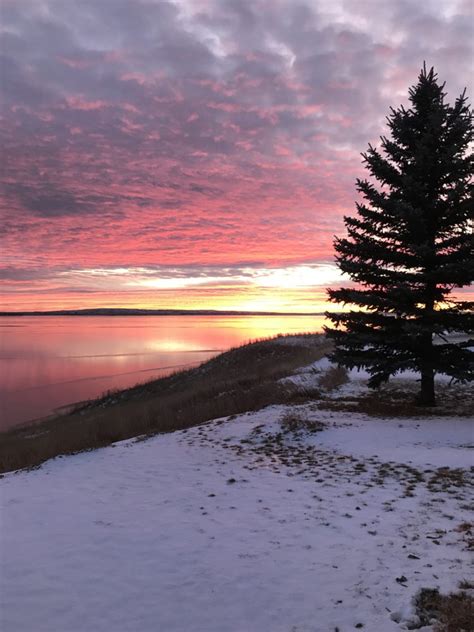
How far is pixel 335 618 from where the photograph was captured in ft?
13.2

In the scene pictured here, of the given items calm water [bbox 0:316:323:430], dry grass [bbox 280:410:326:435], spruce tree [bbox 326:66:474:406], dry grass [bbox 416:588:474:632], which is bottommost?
calm water [bbox 0:316:323:430]

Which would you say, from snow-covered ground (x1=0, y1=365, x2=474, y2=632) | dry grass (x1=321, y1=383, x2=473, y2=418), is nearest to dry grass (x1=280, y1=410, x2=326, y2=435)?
snow-covered ground (x1=0, y1=365, x2=474, y2=632)

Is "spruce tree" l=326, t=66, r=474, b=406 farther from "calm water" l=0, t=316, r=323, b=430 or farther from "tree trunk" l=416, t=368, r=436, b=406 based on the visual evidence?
"calm water" l=0, t=316, r=323, b=430

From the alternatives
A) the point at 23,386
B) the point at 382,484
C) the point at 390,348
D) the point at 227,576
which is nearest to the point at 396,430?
the point at 390,348

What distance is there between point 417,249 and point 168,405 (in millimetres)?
12835

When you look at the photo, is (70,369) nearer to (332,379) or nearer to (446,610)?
(332,379)

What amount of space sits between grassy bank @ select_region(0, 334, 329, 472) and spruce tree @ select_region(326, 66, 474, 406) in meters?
4.77

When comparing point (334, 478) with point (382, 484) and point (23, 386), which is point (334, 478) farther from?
point (23, 386)

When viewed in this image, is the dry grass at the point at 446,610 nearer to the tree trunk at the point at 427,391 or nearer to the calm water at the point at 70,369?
the tree trunk at the point at 427,391

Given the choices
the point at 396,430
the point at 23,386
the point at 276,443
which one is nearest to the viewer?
the point at 276,443

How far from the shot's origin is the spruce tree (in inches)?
528

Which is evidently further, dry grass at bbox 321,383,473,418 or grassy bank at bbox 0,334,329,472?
grassy bank at bbox 0,334,329,472

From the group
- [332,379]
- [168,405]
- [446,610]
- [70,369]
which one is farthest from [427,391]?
[70,369]

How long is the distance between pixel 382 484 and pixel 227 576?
3.94 meters
